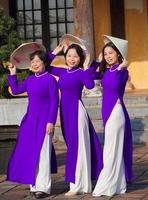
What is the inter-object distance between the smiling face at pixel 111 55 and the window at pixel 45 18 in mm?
9788

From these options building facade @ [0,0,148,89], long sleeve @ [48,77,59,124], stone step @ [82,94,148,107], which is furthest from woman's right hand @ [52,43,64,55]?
building facade @ [0,0,148,89]

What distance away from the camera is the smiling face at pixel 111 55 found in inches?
325

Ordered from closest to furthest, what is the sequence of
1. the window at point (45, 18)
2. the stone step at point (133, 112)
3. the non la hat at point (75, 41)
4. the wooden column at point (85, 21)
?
the non la hat at point (75, 41) → the stone step at point (133, 112) → the wooden column at point (85, 21) → the window at point (45, 18)

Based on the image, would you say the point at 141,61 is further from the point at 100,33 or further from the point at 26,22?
the point at 26,22

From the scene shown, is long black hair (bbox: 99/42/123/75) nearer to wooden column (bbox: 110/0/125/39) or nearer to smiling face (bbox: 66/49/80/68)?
smiling face (bbox: 66/49/80/68)

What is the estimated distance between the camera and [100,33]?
57.9 feet

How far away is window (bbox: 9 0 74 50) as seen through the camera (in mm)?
18094

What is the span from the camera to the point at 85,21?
15328 mm

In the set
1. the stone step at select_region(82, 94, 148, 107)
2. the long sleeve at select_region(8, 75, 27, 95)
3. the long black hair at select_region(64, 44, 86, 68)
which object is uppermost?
the long black hair at select_region(64, 44, 86, 68)

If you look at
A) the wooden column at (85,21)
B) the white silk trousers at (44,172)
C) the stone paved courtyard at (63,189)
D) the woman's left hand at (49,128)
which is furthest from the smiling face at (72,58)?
the wooden column at (85,21)

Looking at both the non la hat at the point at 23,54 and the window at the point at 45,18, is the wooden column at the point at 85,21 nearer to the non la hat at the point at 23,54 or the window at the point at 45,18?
the window at the point at 45,18

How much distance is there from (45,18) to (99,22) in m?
1.38

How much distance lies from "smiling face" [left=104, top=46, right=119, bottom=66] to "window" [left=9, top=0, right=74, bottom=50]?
9788 millimetres

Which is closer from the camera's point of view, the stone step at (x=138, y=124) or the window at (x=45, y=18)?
the stone step at (x=138, y=124)
